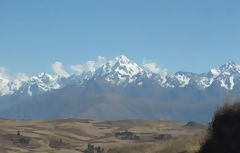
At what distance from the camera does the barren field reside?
22.5 meters

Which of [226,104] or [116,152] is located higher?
[226,104]

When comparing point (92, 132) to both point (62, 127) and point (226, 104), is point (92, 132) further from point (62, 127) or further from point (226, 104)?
point (226, 104)

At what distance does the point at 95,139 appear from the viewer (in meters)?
116

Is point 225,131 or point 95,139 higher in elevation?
point 225,131

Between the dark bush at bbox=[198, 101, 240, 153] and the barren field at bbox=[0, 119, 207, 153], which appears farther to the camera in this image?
the barren field at bbox=[0, 119, 207, 153]

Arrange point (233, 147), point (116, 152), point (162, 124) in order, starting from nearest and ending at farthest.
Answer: point (233, 147)
point (116, 152)
point (162, 124)

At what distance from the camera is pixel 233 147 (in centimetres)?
1302

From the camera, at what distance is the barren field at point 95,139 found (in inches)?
888

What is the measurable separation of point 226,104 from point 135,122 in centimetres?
14955

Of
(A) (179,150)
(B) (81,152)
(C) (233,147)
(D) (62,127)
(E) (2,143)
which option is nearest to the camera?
(C) (233,147)

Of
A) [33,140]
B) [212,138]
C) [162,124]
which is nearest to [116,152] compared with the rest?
[212,138]

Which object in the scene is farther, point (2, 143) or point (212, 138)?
point (2, 143)

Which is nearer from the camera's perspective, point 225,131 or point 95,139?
point 225,131

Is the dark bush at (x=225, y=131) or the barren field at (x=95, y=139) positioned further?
the barren field at (x=95, y=139)
